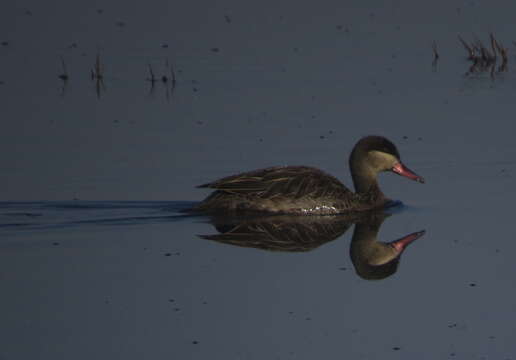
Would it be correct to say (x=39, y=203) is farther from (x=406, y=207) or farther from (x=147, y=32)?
(x=147, y=32)

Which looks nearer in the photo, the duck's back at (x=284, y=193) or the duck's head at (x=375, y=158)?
the duck's back at (x=284, y=193)

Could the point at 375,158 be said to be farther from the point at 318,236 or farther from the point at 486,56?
the point at 486,56

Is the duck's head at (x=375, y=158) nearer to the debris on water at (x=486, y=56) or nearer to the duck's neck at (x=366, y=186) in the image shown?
the duck's neck at (x=366, y=186)

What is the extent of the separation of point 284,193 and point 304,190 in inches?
8.6

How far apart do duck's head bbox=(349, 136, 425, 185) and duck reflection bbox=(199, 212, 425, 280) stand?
579mm

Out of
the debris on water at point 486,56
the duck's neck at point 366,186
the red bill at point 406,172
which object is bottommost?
the duck's neck at point 366,186

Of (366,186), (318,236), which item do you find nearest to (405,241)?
(318,236)

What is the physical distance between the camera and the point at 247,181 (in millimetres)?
14453

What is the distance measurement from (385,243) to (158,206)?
2.45 m

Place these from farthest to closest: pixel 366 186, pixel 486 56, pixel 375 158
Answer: pixel 486 56 < pixel 366 186 < pixel 375 158

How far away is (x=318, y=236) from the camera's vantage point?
13.7 metres

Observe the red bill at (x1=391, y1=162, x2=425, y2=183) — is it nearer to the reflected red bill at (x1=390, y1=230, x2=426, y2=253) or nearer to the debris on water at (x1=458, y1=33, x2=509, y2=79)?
the reflected red bill at (x1=390, y1=230, x2=426, y2=253)

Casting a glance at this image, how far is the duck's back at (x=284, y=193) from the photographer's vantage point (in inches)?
570

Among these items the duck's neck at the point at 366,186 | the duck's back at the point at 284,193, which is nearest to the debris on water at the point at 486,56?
the duck's neck at the point at 366,186
